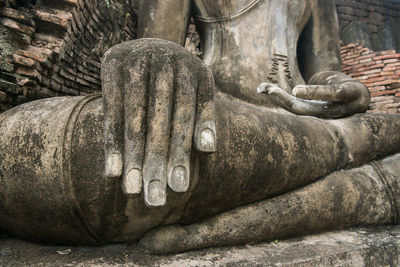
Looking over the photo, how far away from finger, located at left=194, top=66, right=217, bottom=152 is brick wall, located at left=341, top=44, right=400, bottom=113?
6.53 meters

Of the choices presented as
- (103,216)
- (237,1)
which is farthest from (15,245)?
(237,1)

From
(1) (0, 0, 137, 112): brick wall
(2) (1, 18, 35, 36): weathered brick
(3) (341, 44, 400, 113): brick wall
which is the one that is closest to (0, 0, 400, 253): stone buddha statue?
(1) (0, 0, 137, 112): brick wall

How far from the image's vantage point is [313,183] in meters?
1.61

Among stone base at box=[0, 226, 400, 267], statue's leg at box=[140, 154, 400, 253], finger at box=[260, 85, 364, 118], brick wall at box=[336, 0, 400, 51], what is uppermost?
brick wall at box=[336, 0, 400, 51]

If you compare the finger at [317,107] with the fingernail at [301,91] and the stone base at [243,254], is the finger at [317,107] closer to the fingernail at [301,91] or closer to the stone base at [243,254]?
the fingernail at [301,91]

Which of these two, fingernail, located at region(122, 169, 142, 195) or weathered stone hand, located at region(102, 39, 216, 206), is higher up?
weathered stone hand, located at region(102, 39, 216, 206)

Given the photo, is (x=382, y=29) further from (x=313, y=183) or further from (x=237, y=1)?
(x=313, y=183)

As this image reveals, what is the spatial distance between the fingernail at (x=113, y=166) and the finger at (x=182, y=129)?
144 millimetres

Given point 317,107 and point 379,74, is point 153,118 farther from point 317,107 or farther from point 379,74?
point 379,74

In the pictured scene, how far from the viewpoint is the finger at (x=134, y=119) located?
997 mm

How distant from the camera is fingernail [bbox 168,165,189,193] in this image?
40.1 inches

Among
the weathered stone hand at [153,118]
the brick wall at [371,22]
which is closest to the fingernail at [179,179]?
the weathered stone hand at [153,118]

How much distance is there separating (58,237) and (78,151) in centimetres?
34

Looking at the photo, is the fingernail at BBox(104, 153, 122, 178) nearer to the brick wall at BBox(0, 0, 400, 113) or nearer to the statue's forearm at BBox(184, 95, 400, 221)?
the statue's forearm at BBox(184, 95, 400, 221)
